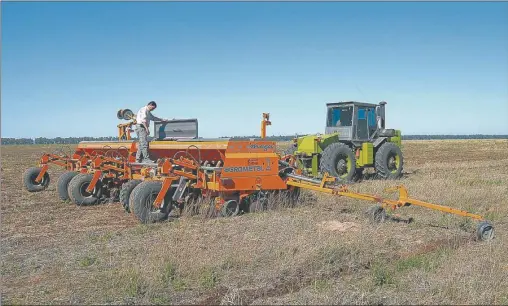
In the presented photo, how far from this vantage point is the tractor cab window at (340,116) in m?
14.7

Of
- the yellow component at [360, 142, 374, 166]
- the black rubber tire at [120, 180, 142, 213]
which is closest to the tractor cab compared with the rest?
the yellow component at [360, 142, 374, 166]

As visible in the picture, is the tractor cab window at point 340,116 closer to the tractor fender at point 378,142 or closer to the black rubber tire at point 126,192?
the tractor fender at point 378,142

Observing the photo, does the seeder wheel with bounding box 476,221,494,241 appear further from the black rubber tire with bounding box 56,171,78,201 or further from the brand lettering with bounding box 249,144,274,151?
the black rubber tire with bounding box 56,171,78,201

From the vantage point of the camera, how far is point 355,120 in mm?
14523

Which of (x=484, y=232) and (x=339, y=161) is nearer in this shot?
(x=484, y=232)

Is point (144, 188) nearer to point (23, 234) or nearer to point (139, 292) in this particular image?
point (23, 234)

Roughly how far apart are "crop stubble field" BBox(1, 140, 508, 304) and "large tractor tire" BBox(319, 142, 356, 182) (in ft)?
14.0

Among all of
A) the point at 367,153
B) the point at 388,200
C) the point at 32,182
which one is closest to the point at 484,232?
the point at 388,200

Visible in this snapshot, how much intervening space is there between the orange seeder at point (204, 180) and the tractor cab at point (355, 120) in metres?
4.52

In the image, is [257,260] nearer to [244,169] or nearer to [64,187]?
[244,169]

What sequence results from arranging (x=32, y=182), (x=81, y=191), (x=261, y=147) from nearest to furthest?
(x=261, y=147), (x=81, y=191), (x=32, y=182)

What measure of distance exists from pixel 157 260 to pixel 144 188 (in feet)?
9.46

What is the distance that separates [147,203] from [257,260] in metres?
3.23

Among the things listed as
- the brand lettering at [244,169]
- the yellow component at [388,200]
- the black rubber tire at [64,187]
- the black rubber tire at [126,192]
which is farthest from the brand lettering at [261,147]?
the black rubber tire at [64,187]
